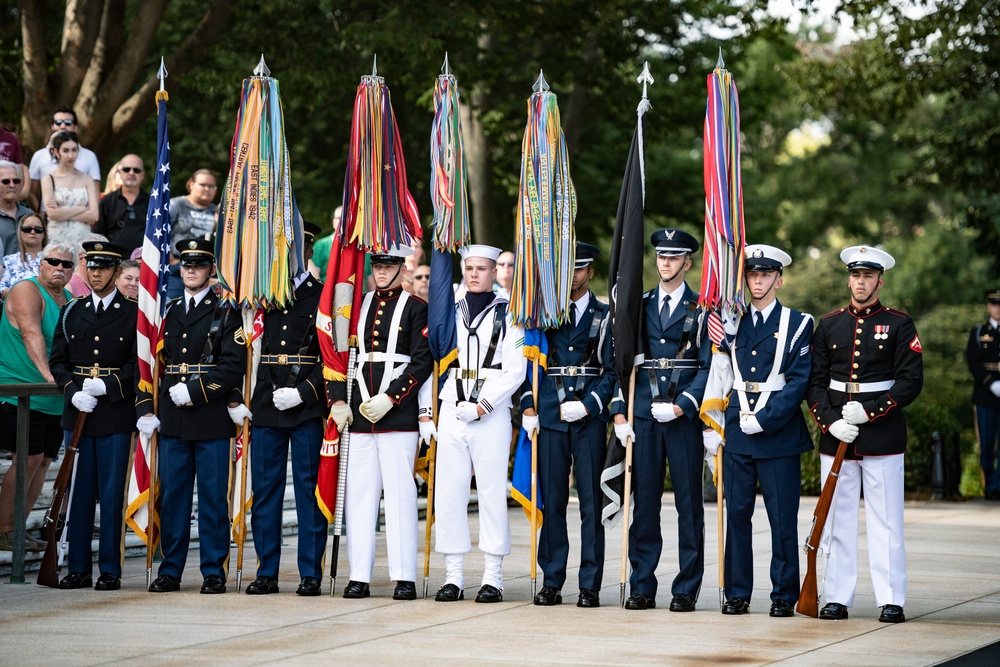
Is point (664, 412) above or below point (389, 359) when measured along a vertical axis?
below

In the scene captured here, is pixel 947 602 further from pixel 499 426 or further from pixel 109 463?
pixel 109 463

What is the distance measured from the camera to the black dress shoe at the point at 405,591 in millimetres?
8703

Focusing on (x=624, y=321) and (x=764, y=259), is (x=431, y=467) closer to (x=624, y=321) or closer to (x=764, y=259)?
(x=624, y=321)

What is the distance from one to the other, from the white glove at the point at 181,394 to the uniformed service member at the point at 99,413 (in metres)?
0.44

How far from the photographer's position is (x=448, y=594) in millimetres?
→ 8625

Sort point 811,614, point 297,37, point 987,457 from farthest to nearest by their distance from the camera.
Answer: point 297,37
point 987,457
point 811,614

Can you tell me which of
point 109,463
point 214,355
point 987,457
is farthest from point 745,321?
point 987,457

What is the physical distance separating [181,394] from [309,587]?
4.51 ft

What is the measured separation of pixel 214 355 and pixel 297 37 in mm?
10443

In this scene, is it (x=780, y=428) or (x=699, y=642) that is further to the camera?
(x=780, y=428)

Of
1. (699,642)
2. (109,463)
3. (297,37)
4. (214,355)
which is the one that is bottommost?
(699,642)

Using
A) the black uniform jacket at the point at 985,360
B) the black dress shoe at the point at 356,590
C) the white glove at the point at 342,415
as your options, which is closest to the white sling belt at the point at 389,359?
the white glove at the point at 342,415

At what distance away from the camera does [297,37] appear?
18.8 metres

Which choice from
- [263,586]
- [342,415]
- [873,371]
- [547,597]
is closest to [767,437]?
[873,371]
